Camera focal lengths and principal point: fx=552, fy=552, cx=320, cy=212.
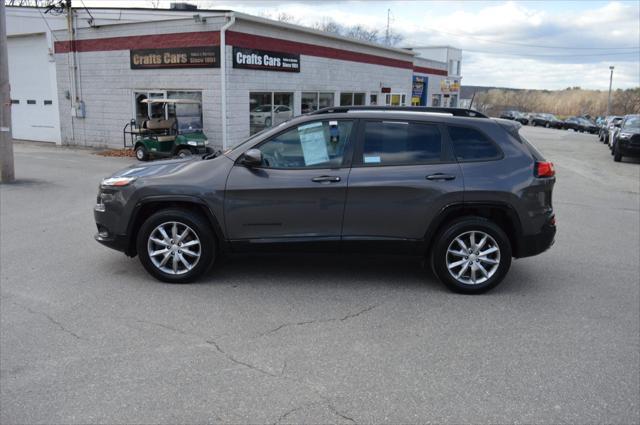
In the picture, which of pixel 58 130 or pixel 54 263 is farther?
pixel 58 130

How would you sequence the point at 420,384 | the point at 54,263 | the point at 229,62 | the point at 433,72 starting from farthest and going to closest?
the point at 433,72 → the point at 229,62 → the point at 54,263 → the point at 420,384

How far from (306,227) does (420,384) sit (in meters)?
2.18

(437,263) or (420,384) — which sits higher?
(437,263)

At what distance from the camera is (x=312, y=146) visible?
5.50 metres

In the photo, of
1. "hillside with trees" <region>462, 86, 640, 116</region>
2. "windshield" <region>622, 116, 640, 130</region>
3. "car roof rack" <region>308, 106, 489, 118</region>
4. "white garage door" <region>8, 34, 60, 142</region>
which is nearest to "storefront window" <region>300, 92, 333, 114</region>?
"white garage door" <region>8, 34, 60, 142</region>

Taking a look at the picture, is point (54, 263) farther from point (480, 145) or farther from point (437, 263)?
point (480, 145)

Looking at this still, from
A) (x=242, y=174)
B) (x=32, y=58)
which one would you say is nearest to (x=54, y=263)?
(x=242, y=174)

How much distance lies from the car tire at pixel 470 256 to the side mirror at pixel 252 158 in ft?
6.34

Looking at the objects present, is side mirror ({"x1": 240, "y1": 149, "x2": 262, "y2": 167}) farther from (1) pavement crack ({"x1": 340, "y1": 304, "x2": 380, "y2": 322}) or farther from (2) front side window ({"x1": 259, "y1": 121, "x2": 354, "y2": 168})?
(1) pavement crack ({"x1": 340, "y1": 304, "x2": 380, "y2": 322})

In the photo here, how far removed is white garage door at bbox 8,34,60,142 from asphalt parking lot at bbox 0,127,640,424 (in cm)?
1638

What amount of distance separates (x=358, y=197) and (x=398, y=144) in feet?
2.24

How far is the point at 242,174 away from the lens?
543 cm

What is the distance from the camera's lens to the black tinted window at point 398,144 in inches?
215

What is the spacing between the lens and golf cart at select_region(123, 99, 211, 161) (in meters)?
15.9
